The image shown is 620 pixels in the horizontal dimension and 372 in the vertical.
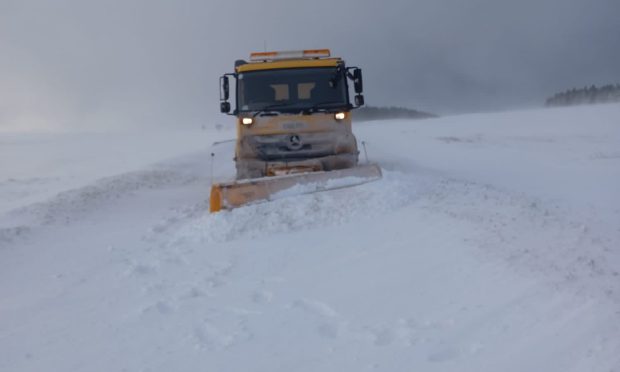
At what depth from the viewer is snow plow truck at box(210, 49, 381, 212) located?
9.98 meters

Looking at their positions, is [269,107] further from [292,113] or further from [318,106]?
[318,106]

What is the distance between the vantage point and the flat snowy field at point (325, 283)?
3725 mm

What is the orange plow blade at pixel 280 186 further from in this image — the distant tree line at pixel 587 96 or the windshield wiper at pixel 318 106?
the distant tree line at pixel 587 96

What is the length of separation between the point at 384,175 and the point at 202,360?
576 cm

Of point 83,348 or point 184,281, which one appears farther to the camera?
point 184,281

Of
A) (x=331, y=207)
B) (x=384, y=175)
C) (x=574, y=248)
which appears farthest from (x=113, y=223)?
(x=574, y=248)

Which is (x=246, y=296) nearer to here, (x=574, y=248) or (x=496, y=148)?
(x=574, y=248)

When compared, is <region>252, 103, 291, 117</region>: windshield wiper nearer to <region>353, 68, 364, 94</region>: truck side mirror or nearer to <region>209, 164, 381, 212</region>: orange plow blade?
<region>353, 68, 364, 94</region>: truck side mirror

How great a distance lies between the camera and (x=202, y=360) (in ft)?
12.2

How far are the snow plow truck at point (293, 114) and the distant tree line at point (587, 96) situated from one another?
4540cm

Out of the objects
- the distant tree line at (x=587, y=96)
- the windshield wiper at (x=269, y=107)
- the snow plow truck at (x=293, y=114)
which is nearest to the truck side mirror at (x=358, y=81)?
the snow plow truck at (x=293, y=114)

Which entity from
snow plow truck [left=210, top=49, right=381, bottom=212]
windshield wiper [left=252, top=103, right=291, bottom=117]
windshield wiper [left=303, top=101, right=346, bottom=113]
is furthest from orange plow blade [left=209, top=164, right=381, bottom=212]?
windshield wiper [left=252, top=103, right=291, bottom=117]

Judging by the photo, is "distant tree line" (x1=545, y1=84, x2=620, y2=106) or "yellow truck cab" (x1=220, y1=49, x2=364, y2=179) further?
"distant tree line" (x1=545, y1=84, x2=620, y2=106)

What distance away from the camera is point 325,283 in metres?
5.14
